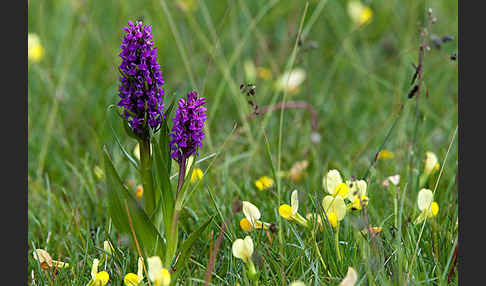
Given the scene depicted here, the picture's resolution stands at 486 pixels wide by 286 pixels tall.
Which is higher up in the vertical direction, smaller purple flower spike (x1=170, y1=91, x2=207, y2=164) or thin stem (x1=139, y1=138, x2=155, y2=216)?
smaller purple flower spike (x1=170, y1=91, x2=207, y2=164)

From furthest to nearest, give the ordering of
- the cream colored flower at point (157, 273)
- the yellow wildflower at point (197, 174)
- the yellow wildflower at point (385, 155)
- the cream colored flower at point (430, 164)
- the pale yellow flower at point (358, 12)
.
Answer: the pale yellow flower at point (358, 12)
the yellow wildflower at point (385, 155)
the cream colored flower at point (430, 164)
the yellow wildflower at point (197, 174)
the cream colored flower at point (157, 273)

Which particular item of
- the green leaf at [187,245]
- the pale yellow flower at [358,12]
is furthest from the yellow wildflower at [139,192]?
the pale yellow flower at [358,12]

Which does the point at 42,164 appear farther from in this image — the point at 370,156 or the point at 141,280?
the point at 370,156

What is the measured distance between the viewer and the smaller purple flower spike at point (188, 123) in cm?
129

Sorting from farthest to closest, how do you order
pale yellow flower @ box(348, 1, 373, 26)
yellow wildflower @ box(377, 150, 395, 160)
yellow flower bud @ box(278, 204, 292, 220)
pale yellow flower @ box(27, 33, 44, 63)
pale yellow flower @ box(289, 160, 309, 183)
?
pale yellow flower @ box(348, 1, 373, 26) → pale yellow flower @ box(27, 33, 44, 63) → yellow wildflower @ box(377, 150, 395, 160) → pale yellow flower @ box(289, 160, 309, 183) → yellow flower bud @ box(278, 204, 292, 220)

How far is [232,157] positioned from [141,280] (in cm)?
96

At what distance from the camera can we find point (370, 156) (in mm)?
2234

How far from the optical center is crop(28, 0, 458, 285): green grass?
1463 millimetres

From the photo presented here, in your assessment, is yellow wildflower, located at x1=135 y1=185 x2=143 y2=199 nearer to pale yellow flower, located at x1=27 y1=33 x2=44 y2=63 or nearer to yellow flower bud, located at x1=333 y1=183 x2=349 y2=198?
yellow flower bud, located at x1=333 y1=183 x2=349 y2=198

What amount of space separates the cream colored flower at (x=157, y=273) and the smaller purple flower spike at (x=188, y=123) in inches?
10.6

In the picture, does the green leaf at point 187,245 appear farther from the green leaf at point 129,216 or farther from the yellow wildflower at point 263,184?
the yellow wildflower at point 263,184

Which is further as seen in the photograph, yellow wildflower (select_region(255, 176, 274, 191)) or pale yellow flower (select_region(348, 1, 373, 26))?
pale yellow flower (select_region(348, 1, 373, 26))

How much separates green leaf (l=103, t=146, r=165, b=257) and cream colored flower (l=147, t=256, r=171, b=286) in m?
0.19

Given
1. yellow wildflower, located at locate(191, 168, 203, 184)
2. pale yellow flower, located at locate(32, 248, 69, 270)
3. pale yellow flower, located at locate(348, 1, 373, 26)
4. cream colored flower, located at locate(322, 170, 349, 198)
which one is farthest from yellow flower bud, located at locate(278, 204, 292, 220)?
pale yellow flower, located at locate(348, 1, 373, 26)
